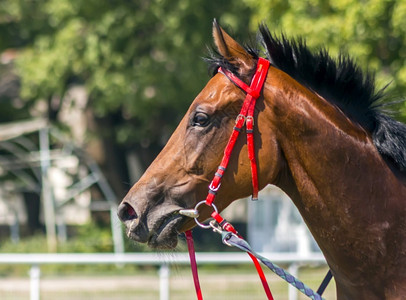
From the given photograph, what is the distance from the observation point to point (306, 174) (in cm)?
344

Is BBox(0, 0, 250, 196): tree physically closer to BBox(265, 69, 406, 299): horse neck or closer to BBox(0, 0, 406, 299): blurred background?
BBox(0, 0, 406, 299): blurred background

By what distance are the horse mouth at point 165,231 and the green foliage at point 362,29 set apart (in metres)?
5.51

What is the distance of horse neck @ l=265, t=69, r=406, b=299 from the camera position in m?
3.37

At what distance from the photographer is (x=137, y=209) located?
338 cm

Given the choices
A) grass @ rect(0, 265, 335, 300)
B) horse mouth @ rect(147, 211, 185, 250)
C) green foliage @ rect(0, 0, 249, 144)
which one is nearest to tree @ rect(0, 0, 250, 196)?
green foliage @ rect(0, 0, 249, 144)

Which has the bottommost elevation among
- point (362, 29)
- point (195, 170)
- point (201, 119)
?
point (195, 170)

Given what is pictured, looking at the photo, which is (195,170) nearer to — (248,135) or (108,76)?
(248,135)

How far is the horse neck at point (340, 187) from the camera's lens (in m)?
3.37

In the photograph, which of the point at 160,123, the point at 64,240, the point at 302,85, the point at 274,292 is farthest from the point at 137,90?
the point at 302,85

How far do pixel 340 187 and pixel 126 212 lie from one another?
101 centimetres

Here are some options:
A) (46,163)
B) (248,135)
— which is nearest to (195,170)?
(248,135)

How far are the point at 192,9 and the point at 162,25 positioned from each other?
Result: 1.06 m

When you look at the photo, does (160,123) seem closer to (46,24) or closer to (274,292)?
(46,24)

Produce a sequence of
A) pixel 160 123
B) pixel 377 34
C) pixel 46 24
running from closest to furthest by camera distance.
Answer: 1. pixel 377 34
2. pixel 46 24
3. pixel 160 123
